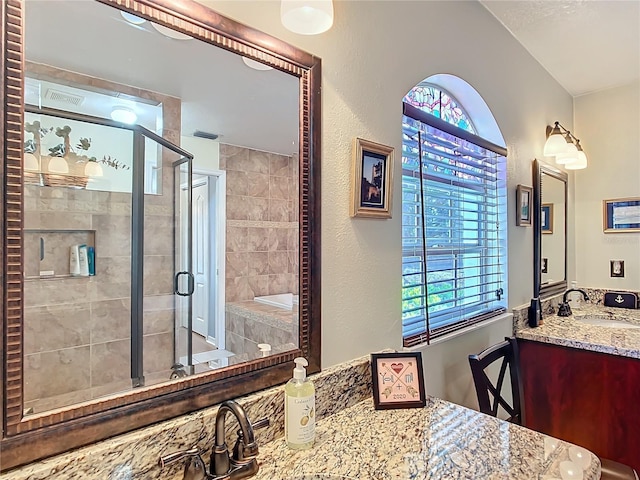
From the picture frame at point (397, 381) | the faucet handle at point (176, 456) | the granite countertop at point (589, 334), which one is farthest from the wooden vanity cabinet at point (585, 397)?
the faucet handle at point (176, 456)

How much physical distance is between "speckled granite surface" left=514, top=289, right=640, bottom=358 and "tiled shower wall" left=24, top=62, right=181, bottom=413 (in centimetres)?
201

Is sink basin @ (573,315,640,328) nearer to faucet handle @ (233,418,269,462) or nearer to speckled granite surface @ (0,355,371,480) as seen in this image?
speckled granite surface @ (0,355,371,480)

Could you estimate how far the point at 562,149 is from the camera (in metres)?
2.51

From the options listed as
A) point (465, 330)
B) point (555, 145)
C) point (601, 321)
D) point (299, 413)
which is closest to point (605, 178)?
point (555, 145)

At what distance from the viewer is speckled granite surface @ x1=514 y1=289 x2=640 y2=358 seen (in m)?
1.96

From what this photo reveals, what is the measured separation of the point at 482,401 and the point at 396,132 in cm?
109

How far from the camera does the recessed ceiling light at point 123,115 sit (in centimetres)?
90

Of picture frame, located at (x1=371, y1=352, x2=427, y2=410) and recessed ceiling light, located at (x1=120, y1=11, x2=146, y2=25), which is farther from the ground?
recessed ceiling light, located at (x1=120, y1=11, x2=146, y2=25)

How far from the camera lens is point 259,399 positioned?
39.1 inches

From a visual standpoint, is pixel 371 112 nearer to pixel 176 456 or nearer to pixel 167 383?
pixel 167 383

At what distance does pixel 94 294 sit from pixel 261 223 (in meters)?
0.45

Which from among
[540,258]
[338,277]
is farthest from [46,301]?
[540,258]

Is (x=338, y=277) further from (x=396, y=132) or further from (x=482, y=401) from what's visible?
(x=482, y=401)

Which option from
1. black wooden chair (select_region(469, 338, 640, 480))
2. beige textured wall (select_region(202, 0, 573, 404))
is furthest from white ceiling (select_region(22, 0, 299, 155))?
black wooden chair (select_region(469, 338, 640, 480))
